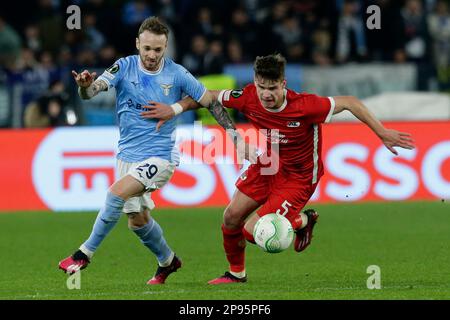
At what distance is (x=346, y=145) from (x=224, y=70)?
150 inches

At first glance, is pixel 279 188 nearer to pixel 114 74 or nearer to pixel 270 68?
pixel 270 68

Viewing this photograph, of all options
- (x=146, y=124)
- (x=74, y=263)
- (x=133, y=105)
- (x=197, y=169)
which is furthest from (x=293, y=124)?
(x=197, y=169)

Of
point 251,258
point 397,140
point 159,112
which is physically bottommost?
point 251,258

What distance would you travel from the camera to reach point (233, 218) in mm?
9820

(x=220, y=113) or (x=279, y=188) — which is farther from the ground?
(x=220, y=113)

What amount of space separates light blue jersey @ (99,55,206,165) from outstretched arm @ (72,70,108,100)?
0.48 ft

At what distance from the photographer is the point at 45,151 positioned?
16.3m

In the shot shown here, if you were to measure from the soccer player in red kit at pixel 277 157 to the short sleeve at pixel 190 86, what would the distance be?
0.08m

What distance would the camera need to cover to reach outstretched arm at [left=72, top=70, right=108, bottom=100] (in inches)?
363

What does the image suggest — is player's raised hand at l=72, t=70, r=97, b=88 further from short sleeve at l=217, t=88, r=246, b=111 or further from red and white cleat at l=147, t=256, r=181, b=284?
red and white cleat at l=147, t=256, r=181, b=284

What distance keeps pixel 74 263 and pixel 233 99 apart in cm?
192

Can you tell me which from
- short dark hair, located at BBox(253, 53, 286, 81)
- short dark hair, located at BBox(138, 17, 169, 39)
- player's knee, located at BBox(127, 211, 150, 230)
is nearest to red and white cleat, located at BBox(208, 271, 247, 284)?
player's knee, located at BBox(127, 211, 150, 230)
